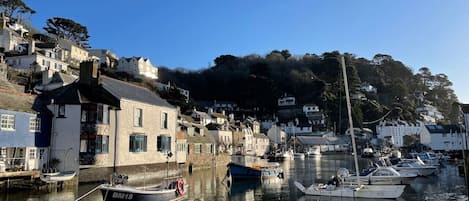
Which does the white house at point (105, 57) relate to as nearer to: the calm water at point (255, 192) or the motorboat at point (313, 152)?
the motorboat at point (313, 152)

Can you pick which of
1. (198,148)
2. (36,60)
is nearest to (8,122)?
(198,148)

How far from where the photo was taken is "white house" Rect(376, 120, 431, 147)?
400 feet

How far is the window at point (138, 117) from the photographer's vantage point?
35969mm

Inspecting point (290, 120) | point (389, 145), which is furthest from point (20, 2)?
point (389, 145)

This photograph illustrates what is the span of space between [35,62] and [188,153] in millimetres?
41851

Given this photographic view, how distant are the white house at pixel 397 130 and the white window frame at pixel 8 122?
110401 millimetres

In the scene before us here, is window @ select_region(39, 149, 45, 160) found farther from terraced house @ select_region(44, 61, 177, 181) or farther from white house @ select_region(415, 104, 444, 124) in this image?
white house @ select_region(415, 104, 444, 124)

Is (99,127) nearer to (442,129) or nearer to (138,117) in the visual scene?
(138,117)

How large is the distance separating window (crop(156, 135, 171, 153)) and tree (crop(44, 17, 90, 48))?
76.5 m

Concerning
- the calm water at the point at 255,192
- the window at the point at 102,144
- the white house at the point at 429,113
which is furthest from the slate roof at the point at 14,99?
the white house at the point at 429,113

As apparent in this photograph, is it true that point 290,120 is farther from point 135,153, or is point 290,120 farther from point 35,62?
point 135,153

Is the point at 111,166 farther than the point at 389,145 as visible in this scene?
No

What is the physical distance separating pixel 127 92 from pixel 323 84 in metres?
118

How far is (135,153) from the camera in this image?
35.6 meters
